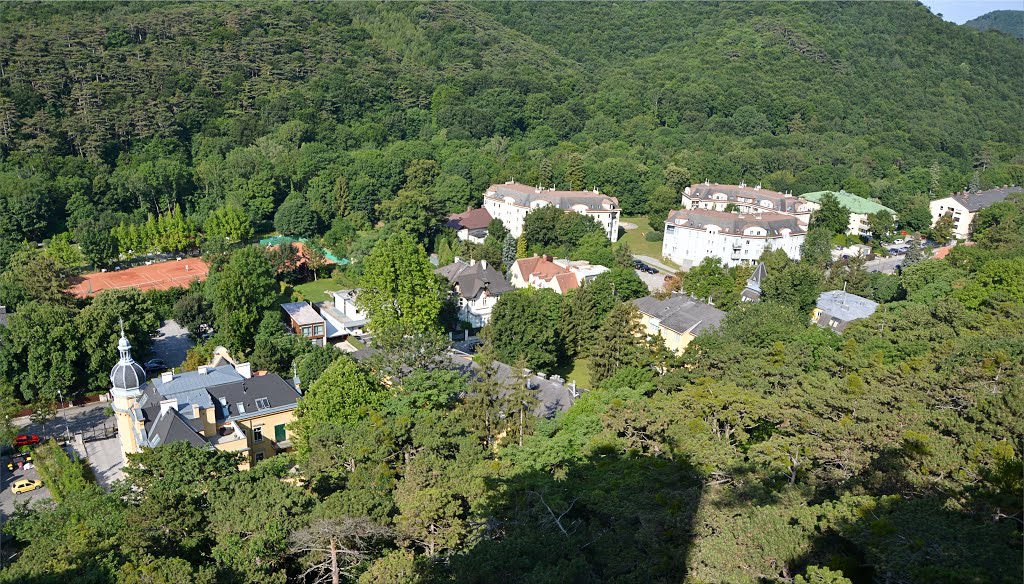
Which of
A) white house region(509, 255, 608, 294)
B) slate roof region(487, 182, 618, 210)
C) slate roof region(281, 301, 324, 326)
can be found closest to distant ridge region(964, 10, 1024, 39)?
slate roof region(487, 182, 618, 210)

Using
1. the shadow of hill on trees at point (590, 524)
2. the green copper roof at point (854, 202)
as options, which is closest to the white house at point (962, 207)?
the green copper roof at point (854, 202)

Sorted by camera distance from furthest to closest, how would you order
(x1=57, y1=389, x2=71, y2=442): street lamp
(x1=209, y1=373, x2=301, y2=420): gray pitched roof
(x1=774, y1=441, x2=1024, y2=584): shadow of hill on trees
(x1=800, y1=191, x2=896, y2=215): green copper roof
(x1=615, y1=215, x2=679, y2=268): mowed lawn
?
(x1=800, y1=191, x2=896, y2=215): green copper roof
(x1=615, y1=215, x2=679, y2=268): mowed lawn
(x1=57, y1=389, x2=71, y2=442): street lamp
(x1=209, y1=373, x2=301, y2=420): gray pitched roof
(x1=774, y1=441, x2=1024, y2=584): shadow of hill on trees

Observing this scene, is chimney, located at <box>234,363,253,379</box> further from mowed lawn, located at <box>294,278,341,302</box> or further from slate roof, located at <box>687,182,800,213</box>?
slate roof, located at <box>687,182,800,213</box>

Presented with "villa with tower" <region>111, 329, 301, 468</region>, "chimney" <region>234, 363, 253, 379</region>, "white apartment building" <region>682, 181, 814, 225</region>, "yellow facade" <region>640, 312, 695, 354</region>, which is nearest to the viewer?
"villa with tower" <region>111, 329, 301, 468</region>

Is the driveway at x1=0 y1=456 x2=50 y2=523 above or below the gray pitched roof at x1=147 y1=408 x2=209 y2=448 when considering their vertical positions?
below

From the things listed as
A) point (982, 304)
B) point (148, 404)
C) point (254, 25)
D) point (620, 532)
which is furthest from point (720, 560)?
point (254, 25)

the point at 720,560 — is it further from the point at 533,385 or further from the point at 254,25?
the point at 254,25

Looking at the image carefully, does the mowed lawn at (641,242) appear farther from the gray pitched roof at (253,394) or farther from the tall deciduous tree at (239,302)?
the gray pitched roof at (253,394)
